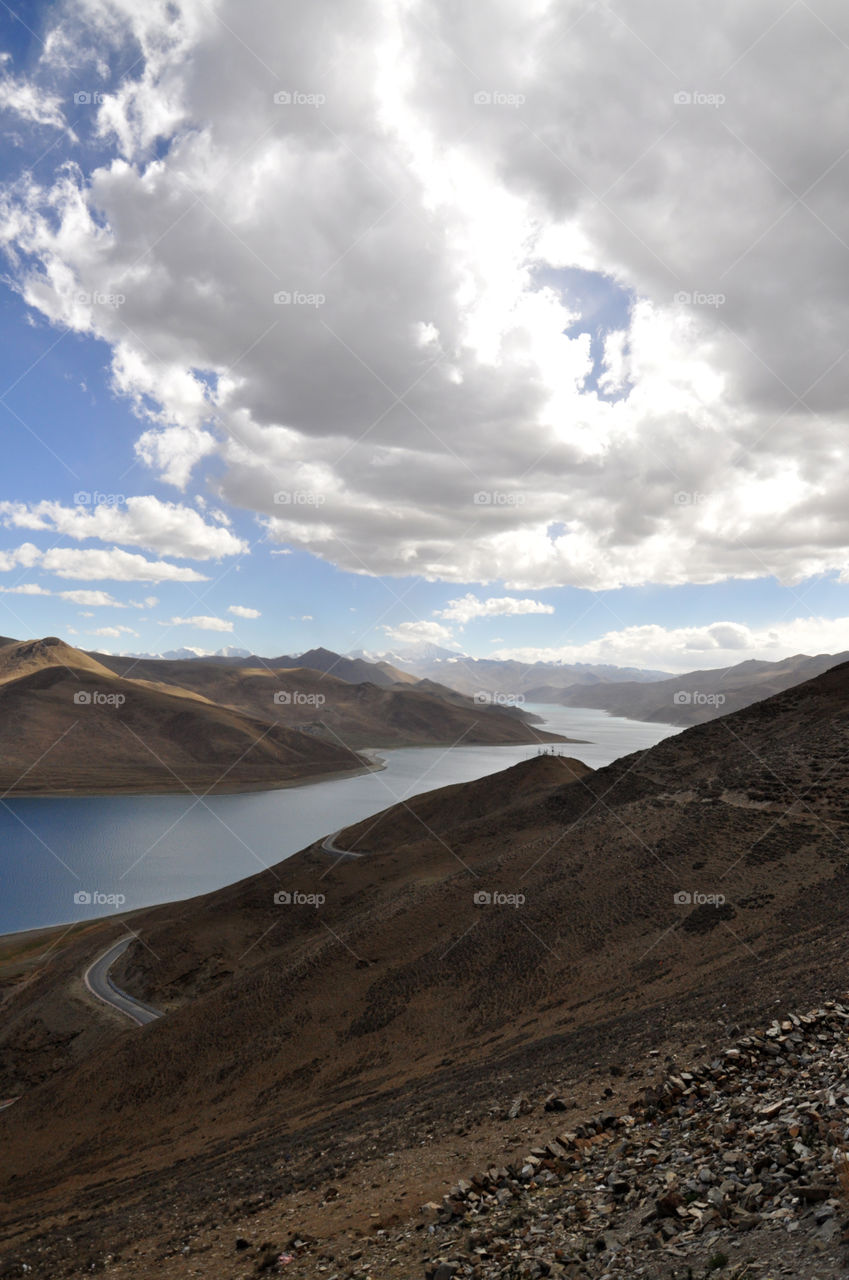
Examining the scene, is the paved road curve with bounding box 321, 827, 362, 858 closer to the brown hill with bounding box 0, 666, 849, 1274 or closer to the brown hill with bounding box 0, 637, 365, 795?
the brown hill with bounding box 0, 666, 849, 1274

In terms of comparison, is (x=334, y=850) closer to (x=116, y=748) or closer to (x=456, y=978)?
(x=456, y=978)

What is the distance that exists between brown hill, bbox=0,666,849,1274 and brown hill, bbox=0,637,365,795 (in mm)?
114147

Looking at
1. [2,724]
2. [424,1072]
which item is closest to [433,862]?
[424,1072]

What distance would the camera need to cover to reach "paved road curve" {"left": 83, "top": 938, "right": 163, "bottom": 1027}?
142ft

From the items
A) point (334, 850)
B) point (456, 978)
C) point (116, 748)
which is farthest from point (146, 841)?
point (456, 978)

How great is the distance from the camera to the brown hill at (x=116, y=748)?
512 ft

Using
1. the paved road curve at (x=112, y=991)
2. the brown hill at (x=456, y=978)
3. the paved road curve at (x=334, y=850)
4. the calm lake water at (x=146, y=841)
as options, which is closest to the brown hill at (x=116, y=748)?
the calm lake water at (x=146, y=841)

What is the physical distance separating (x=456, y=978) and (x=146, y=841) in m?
84.0

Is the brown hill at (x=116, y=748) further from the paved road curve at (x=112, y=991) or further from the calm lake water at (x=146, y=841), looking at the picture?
the paved road curve at (x=112, y=991)

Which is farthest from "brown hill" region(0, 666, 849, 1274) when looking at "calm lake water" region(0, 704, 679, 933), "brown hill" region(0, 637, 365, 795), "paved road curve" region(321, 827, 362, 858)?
"brown hill" region(0, 637, 365, 795)

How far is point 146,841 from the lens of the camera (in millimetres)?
102688

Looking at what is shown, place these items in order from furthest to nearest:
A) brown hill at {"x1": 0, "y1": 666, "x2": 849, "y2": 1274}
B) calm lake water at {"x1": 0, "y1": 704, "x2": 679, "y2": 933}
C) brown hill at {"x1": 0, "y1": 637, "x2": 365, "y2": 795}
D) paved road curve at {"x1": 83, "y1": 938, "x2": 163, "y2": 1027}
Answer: brown hill at {"x1": 0, "y1": 637, "x2": 365, "y2": 795} < calm lake water at {"x1": 0, "y1": 704, "x2": 679, "y2": 933} < paved road curve at {"x1": 83, "y1": 938, "x2": 163, "y2": 1027} < brown hill at {"x1": 0, "y1": 666, "x2": 849, "y2": 1274}

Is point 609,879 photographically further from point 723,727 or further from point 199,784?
point 199,784

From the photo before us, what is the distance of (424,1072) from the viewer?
23.9 meters
